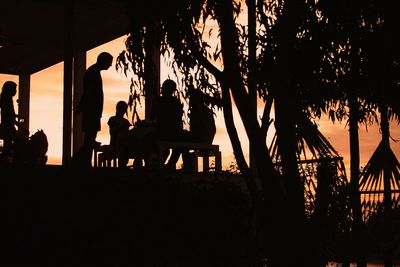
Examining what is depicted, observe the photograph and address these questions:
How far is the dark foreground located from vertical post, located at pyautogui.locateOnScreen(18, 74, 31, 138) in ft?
29.9

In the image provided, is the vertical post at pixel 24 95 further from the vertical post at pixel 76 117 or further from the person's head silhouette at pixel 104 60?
the person's head silhouette at pixel 104 60

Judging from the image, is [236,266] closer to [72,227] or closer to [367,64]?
[72,227]

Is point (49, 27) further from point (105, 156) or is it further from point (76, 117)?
point (105, 156)

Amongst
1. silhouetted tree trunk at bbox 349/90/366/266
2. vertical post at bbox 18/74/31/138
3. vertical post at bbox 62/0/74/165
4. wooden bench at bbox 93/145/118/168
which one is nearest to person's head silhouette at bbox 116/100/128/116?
wooden bench at bbox 93/145/118/168

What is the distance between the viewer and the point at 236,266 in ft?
31.2

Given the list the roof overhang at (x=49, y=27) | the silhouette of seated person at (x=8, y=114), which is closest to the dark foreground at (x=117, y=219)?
the silhouette of seated person at (x=8, y=114)

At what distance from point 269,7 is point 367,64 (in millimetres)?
1367

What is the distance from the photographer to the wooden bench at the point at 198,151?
9211 millimetres

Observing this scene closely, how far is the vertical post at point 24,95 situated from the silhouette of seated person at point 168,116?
29.5ft

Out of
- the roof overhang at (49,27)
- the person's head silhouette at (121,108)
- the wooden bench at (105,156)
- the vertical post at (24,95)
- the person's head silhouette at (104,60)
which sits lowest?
the wooden bench at (105,156)

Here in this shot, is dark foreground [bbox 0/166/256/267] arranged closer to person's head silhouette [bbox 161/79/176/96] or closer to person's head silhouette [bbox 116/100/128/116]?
person's head silhouette [bbox 161/79/176/96]

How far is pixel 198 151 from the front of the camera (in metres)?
9.87

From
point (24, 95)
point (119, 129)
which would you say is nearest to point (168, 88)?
point (119, 129)

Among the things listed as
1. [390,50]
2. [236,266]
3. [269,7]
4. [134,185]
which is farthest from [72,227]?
[390,50]
